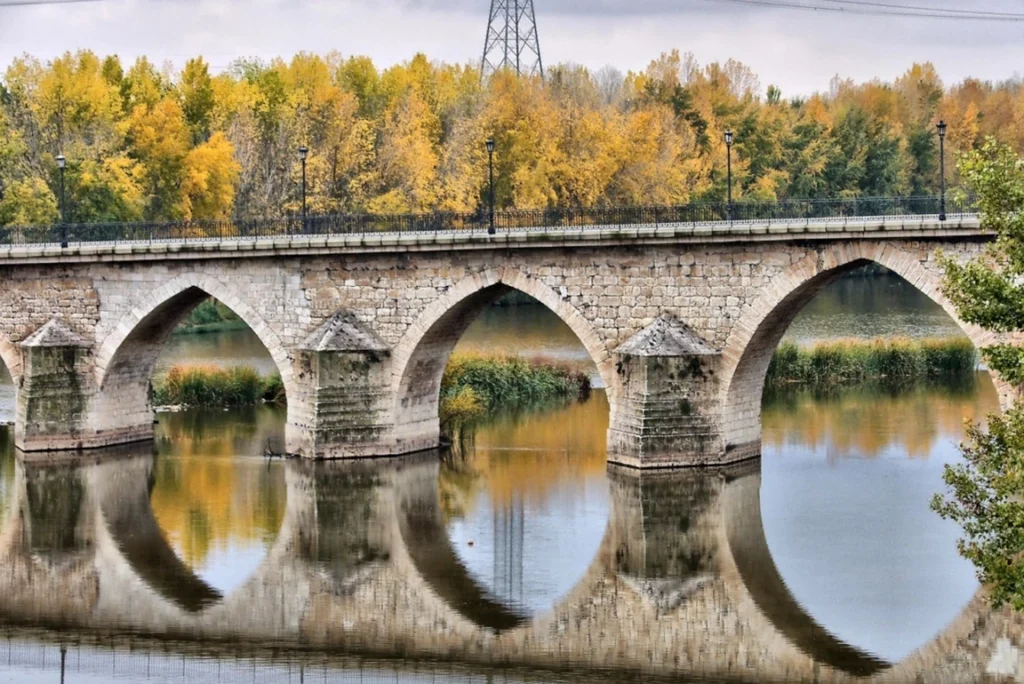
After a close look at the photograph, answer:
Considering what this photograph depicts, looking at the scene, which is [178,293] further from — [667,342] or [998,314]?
[998,314]

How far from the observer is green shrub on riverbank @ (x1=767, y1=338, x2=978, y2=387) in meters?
48.1

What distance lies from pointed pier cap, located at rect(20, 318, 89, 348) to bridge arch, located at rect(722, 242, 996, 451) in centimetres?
1437

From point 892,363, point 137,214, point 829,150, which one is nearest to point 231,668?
point 892,363

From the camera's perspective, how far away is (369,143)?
219ft

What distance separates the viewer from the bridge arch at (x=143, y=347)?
39.0 metres

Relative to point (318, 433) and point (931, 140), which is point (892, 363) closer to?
point (318, 433)

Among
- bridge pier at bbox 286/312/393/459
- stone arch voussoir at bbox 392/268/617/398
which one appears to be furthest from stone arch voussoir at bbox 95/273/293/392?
stone arch voussoir at bbox 392/268/617/398

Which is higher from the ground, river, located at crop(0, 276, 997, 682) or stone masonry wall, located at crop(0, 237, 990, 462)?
stone masonry wall, located at crop(0, 237, 990, 462)

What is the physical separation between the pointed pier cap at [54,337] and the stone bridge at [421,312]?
0.13 ft

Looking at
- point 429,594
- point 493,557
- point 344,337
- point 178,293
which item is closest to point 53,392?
point 178,293

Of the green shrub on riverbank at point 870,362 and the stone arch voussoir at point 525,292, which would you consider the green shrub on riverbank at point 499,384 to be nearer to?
the green shrub on riverbank at point 870,362

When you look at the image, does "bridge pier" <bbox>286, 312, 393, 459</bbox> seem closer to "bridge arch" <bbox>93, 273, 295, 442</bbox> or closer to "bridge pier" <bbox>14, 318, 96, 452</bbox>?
"bridge arch" <bbox>93, 273, 295, 442</bbox>

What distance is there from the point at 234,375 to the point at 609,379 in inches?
542

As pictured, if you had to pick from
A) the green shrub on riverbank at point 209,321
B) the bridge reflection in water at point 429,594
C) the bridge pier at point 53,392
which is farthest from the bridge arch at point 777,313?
the green shrub on riverbank at point 209,321
